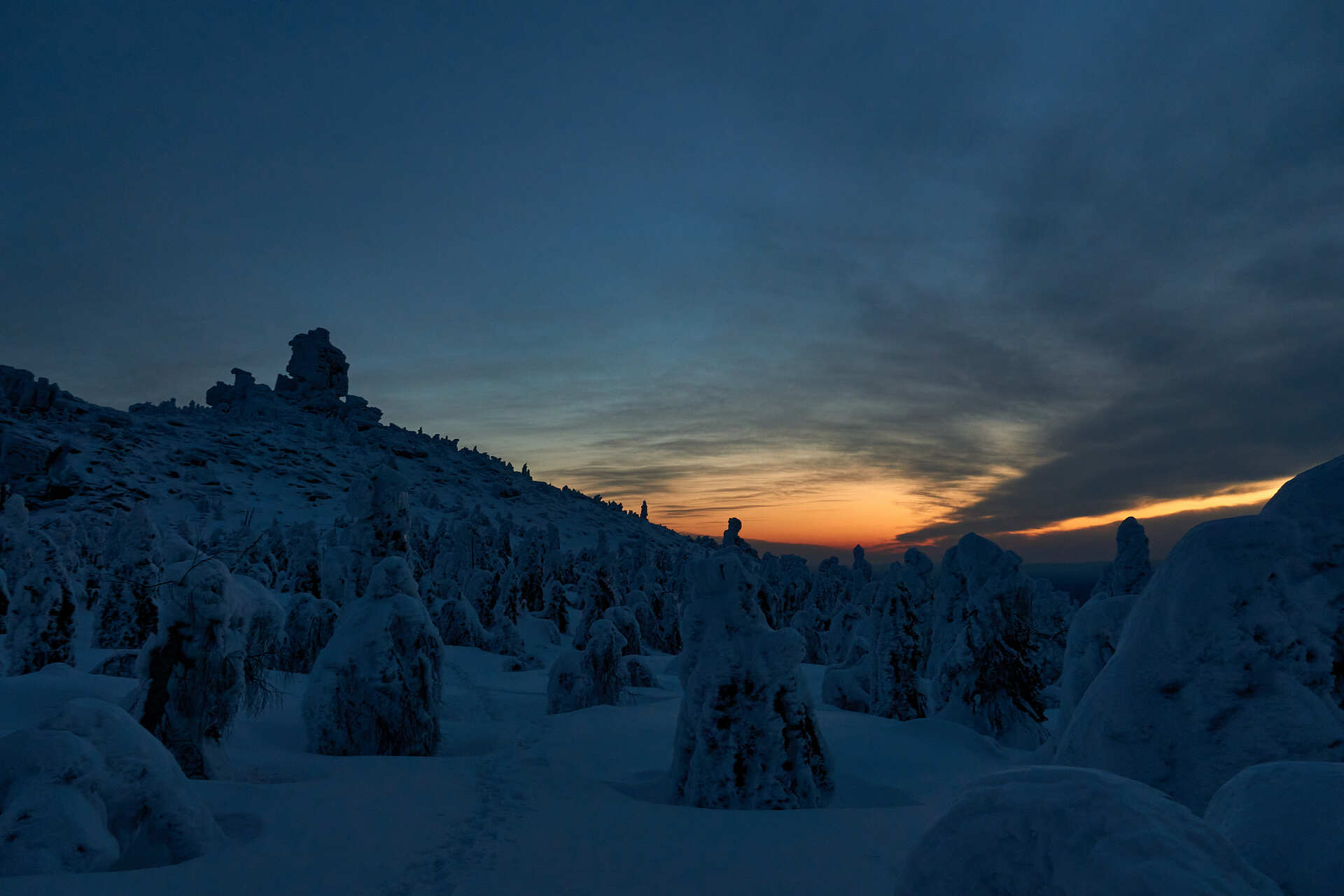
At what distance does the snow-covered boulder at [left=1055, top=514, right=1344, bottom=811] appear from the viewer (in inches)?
195

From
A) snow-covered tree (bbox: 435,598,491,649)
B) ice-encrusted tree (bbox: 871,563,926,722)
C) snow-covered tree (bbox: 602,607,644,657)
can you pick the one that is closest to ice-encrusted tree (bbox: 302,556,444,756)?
ice-encrusted tree (bbox: 871,563,926,722)

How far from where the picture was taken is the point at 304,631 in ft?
80.9

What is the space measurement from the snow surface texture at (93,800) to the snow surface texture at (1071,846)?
6547 millimetres

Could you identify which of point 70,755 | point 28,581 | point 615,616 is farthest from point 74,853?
point 615,616

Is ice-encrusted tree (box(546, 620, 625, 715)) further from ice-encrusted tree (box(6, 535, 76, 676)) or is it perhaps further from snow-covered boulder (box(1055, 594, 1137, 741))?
ice-encrusted tree (box(6, 535, 76, 676))

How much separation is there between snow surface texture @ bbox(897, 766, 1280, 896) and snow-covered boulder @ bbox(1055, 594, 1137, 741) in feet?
25.9

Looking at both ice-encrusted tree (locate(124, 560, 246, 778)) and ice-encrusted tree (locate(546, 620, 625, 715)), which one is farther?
ice-encrusted tree (locate(546, 620, 625, 715))

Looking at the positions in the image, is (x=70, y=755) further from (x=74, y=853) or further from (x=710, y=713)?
(x=710, y=713)

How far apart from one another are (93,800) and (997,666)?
18406 mm

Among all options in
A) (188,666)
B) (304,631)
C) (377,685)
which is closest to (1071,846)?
(188,666)

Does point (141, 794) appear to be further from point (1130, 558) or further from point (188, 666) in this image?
point (1130, 558)

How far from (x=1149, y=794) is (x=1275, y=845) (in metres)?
0.91

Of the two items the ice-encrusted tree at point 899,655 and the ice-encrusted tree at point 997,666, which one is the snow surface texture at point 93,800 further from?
the ice-encrusted tree at point 899,655

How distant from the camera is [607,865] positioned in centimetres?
676
